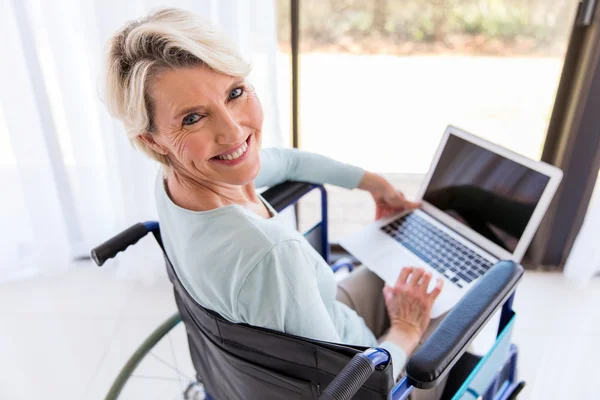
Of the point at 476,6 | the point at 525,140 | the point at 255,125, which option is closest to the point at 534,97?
the point at 525,140

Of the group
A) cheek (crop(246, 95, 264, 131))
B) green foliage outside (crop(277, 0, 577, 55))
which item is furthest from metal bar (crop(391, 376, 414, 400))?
green foliage outside (crop(277, 0, 577, 55))

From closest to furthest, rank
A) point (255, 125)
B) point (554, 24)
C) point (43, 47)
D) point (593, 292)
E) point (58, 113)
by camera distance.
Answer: point (255, 125)
point (43, 47)
point (58, 113)
point (593, 292)
point (554, 24)

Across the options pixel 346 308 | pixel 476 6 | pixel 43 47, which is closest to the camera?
pixel 346 308

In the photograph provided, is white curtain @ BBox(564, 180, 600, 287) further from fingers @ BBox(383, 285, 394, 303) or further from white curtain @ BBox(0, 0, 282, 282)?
white curtain @ BBox(0, 0, 282, 282)

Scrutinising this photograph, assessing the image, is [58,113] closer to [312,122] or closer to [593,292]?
[312,122]

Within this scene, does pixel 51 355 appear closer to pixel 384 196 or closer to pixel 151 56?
pixel 384 196

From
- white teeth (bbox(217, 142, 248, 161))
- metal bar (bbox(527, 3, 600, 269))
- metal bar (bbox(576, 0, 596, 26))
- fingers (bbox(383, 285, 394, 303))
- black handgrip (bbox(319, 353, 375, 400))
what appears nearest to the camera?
black handgrip (bbox(319, 353, 375, 400))

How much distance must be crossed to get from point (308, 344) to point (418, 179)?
1.88m

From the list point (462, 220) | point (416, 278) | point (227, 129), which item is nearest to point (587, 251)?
point (462, 220)

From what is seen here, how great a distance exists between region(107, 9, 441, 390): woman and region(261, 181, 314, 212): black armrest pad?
0.70 feet

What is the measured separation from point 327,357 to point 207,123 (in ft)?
1.25

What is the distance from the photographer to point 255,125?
33.0 inches

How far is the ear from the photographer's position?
78 cm

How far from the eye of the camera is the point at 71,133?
1621mm
